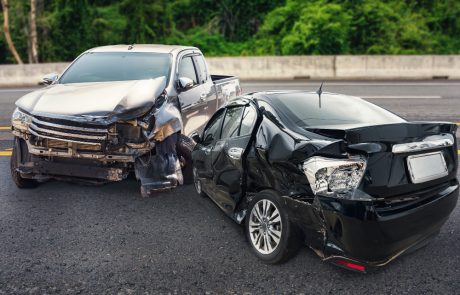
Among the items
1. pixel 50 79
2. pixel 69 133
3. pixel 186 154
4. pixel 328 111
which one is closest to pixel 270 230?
pixel 328 111

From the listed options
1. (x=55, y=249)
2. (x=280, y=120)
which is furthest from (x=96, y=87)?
(x=280, y=120)

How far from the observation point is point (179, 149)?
18.6 feet

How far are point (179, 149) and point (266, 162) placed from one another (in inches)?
91.1

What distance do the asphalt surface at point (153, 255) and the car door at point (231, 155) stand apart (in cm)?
35

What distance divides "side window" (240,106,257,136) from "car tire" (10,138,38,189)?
116 inches

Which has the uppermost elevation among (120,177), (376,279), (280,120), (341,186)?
(280,120)

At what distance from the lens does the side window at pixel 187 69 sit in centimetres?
685

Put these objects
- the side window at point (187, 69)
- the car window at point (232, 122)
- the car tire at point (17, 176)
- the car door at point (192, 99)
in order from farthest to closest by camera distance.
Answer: the side window at point (187, 69) → the car door at point (192, 99) → the car tire at point (17, 176) → the car window at point (232, 122)

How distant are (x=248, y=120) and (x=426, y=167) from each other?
1630 millimetres

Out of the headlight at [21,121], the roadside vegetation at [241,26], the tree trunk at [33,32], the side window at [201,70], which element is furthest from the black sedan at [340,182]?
the tree trunk at [33,32]

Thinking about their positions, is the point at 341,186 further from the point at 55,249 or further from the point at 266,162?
the point at 55,249

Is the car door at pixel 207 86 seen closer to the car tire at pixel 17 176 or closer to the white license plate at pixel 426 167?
the car tire at pixel 17 176

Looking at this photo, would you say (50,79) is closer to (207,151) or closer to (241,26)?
(207,151)

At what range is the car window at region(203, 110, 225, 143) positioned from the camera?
4.93 m
